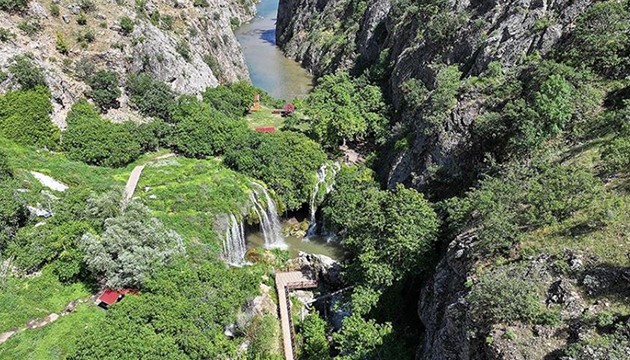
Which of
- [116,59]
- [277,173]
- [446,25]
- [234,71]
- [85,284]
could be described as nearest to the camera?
[85,284]

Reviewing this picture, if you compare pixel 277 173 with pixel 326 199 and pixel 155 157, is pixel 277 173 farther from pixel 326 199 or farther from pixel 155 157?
pixel 155 157

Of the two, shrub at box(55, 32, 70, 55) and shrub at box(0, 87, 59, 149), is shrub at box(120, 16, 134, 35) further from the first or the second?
shrub at box(0, 87, 59, 149)

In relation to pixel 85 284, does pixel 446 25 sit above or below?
above

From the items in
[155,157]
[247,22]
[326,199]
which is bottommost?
[247,22]

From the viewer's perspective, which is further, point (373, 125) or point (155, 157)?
point (373, 125)

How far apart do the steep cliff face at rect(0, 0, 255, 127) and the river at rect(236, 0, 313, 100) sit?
1714 cm

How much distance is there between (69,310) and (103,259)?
410 cm

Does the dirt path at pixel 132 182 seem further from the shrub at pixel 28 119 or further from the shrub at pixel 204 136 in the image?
the shrub at pixel 28 119

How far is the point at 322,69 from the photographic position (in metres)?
94.9

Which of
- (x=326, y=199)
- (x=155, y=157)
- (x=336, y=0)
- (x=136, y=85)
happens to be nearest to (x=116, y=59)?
(x=136, y=85)

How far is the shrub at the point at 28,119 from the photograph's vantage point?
46500 mm

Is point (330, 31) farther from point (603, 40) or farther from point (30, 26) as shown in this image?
point (603, 40)

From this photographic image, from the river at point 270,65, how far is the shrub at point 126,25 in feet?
104

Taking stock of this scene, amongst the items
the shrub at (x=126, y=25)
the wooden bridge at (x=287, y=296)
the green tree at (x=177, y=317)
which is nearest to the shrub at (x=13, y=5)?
the shrub at (x=126, y=25)
